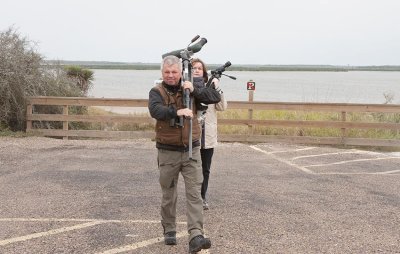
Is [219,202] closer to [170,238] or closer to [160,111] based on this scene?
[170,238]

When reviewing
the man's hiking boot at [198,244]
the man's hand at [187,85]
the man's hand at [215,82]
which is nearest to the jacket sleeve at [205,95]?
Answer: the man's hand at [187,85]

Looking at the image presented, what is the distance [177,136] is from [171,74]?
1.76 ft

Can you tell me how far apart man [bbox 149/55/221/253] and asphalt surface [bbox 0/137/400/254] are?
40 centimetres

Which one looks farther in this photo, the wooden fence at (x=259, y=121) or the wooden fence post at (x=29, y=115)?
the wooden fence post at (x=29, y=115)

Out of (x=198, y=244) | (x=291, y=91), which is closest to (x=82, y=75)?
(x=198, y=244)

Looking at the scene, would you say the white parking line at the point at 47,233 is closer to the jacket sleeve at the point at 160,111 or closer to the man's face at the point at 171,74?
the jacket sleeve at the point at 160,111

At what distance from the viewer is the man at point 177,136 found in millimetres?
4180

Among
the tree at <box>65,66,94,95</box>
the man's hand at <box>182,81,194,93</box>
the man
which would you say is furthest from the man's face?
the tree at <box>65,66,94,95</box>

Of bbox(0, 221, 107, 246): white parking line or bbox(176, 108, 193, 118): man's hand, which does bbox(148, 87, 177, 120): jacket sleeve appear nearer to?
bbox(176, 108, 193, 118): man's hand

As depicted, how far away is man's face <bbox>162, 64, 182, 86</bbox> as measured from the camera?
4.25m

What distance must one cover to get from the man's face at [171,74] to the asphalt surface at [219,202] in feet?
4.89

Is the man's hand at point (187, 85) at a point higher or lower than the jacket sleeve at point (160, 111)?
higher

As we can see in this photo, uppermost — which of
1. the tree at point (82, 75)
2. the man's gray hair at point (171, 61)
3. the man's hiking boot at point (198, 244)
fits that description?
the tree at point (82, 75)

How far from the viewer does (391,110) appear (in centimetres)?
1073
